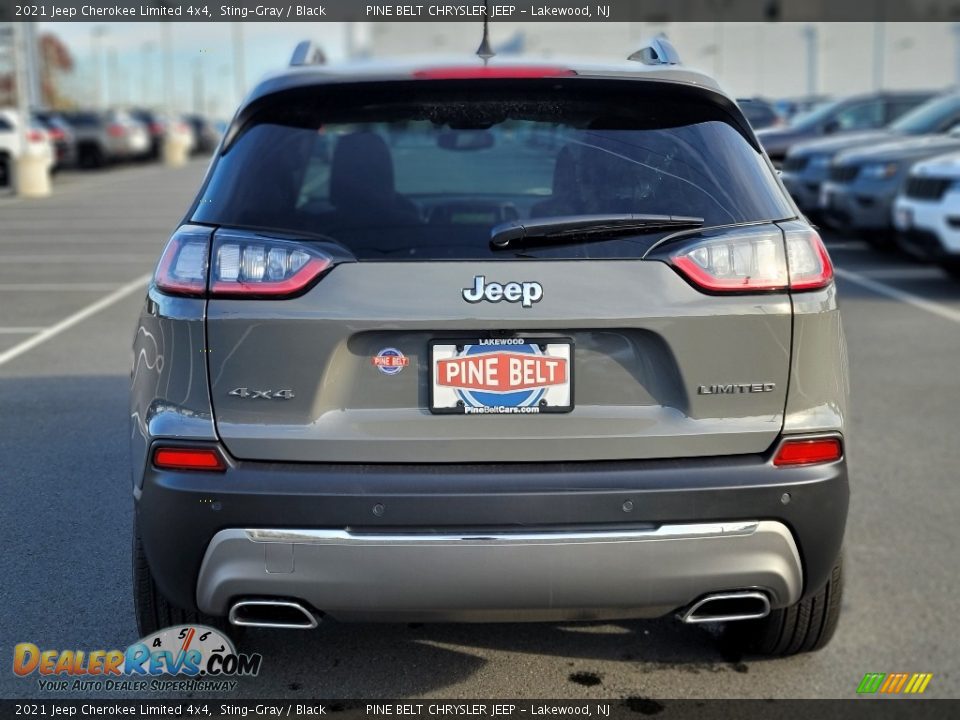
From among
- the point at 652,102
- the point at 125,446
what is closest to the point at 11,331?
the point at 125,446

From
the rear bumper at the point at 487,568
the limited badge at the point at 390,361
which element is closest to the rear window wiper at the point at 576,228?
the limited badge at the point at 390,361

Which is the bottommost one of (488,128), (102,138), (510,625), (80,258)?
(102,138)

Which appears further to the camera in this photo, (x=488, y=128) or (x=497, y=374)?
(x=488, y=128)

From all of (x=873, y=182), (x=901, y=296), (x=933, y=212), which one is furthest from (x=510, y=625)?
(x=873, y=182)

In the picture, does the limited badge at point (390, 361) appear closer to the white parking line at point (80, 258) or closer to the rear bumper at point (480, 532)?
the rear bumper at point (480, 532)

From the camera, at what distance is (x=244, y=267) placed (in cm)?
294

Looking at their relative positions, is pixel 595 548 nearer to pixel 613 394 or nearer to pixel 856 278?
pixel 613 394

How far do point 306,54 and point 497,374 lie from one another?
152 centimetres

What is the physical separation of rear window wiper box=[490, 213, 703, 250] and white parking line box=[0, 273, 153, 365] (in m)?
5.85

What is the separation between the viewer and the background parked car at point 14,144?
2650 cm

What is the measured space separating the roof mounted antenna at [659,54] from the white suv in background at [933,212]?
799cm

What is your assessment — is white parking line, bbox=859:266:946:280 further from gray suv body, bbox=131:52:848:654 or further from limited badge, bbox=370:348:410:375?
limited badge, bbox=370:348:410:375

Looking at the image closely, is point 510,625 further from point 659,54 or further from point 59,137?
point 59,137

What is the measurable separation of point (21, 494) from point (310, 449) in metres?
2.72
